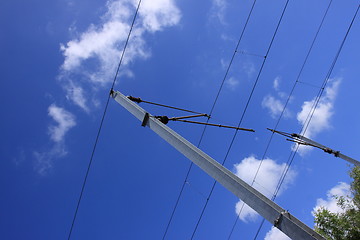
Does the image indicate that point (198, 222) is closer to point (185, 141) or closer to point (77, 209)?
point (185, 141)

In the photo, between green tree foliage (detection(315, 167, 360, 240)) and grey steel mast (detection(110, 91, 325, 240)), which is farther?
green tree foliage (detection(315, 167, 360, 240))

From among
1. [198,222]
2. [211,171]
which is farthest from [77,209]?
[211,171]

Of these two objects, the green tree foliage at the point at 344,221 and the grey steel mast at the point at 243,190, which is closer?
the grey steel mast at the point at 243,190

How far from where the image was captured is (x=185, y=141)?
657 cm

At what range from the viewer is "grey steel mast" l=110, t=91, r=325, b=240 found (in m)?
4.46

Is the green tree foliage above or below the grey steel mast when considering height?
above

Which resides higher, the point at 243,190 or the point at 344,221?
the point at 344,221

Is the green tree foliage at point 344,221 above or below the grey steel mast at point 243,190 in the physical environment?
above

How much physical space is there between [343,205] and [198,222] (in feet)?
65.4

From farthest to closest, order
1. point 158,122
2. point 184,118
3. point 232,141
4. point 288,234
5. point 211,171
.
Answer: point 232,141
point 184,118
point 158,122
point 211,171
point 288,234

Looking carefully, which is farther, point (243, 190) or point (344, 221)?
point (344, 221)

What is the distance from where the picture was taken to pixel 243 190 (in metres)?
5.16

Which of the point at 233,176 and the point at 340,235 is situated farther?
the point at 340,235

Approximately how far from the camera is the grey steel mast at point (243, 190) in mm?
4461
